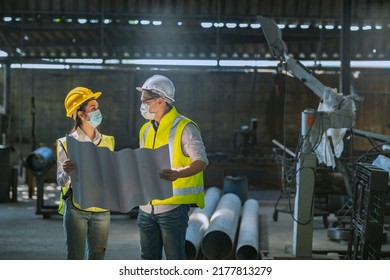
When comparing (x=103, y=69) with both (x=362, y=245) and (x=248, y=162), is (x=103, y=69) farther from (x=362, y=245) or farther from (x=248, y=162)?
(x=362, y=245)

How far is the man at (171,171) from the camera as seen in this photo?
391 cm

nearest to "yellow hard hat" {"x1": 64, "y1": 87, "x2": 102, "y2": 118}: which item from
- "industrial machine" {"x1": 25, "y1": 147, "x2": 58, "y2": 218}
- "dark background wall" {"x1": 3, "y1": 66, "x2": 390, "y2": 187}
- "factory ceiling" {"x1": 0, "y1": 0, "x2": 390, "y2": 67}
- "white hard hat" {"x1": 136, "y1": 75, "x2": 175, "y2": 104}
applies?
"white hard hat" {"x1": 136, "y1": 75, "x2": 175, "y2": 104}

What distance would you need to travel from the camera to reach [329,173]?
26.2 feet

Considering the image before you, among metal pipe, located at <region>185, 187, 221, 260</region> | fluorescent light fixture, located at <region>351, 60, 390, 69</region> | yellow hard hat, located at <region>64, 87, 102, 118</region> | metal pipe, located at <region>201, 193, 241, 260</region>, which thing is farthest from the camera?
fluorescent light fixture, located at <region>351, 60, 390, 69</region>

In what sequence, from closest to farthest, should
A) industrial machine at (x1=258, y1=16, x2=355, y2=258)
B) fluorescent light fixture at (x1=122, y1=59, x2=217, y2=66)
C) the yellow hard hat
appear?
the yellow hard hat → industrial machine at (x1=258, y1=16, x2=355, y2=258) → fluorescent light fixture at (x1=122, y1=59, x2=217, y2=66)

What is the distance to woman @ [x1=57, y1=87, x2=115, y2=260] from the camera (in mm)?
4055

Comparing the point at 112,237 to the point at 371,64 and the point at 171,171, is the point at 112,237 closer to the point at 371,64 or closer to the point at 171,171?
the point at 171,171

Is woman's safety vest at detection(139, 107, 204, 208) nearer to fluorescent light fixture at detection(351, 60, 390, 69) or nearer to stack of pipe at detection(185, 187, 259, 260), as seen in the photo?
stack of pipe at detection(185, 187, 259, 260)

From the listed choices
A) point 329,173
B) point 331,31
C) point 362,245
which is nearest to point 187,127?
point 362,245

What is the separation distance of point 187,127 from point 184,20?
588 cm

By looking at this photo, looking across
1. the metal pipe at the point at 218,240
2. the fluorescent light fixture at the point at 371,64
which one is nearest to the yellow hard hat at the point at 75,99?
the metal pipe at the point at 218,240

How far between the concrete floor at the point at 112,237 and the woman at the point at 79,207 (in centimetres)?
220

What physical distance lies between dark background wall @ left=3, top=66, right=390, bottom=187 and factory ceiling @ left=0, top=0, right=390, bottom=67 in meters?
1.46

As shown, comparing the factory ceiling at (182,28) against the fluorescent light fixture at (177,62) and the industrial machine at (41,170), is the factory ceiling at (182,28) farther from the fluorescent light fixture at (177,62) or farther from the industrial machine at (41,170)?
the industrial machine at (41,170)
